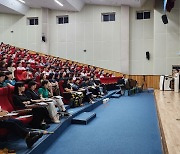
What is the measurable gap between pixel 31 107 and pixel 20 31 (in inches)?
386

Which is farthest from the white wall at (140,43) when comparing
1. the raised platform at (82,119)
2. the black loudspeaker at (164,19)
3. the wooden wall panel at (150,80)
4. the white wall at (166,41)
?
the raised platform at (82,119)

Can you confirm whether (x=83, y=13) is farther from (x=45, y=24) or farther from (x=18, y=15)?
(x=18, y=15)

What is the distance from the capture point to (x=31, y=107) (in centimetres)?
302

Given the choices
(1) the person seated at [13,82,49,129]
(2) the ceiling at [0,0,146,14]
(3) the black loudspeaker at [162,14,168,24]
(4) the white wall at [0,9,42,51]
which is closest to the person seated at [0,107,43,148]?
(1) the person seated at [13,82,49,129]

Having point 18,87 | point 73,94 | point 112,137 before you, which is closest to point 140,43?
point 73,94

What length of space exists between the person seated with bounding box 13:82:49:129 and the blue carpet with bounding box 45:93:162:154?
33 centimetres

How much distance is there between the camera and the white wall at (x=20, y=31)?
463 inches

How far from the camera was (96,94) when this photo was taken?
6.77m

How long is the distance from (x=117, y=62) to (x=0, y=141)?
903 centimetres

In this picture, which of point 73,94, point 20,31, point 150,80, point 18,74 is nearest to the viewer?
point 73,94

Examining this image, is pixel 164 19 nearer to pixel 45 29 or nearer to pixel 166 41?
pixel 166 41

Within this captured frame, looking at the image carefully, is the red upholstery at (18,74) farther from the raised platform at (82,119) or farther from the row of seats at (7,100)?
the row of seats at (7,100)

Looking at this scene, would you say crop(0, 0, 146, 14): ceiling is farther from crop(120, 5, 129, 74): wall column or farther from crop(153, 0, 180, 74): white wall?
crop(153, 0, 180, 74): white wall

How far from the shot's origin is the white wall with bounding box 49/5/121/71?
11195 mm
